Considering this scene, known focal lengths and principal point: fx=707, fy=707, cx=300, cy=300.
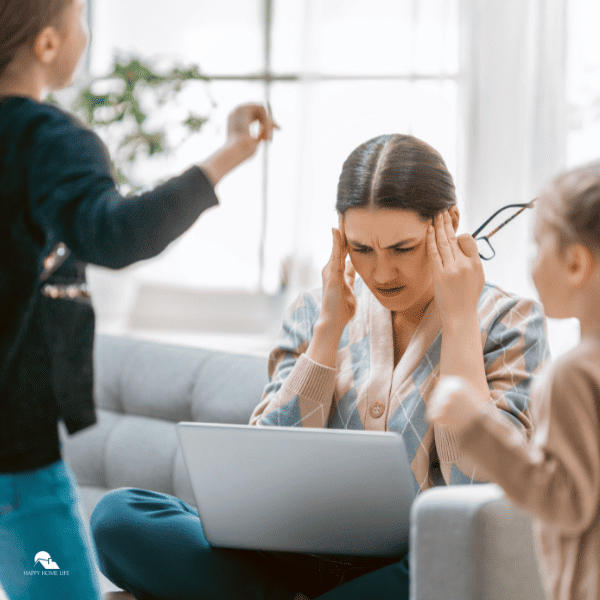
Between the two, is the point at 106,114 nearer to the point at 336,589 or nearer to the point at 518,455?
the point at 336,589

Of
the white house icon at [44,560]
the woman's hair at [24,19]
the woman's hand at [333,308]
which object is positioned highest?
the woman's hair at [24,19]

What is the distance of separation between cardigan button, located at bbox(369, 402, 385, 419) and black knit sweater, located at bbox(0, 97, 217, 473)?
1.80ft

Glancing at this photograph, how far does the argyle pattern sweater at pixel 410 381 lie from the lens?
1137 mm

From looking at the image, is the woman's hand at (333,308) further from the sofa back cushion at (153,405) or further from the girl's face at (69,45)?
the girl's face at (69,45)

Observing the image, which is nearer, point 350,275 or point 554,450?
point 554,450

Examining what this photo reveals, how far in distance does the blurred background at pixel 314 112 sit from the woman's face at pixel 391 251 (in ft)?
3.51

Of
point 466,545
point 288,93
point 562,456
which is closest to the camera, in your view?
point 562,456

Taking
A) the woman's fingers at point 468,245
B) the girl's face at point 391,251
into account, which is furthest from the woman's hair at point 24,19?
the woman's fingers at point 468,245

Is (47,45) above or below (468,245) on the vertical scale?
above

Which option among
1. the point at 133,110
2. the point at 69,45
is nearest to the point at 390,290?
the point at 69,45

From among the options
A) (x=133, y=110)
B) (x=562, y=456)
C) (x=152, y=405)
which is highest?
(x=133, y=110)

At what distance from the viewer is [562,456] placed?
0.68m

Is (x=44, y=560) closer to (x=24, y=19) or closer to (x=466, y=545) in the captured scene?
(x=466, y=545)

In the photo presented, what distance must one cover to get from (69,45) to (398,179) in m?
0.60
